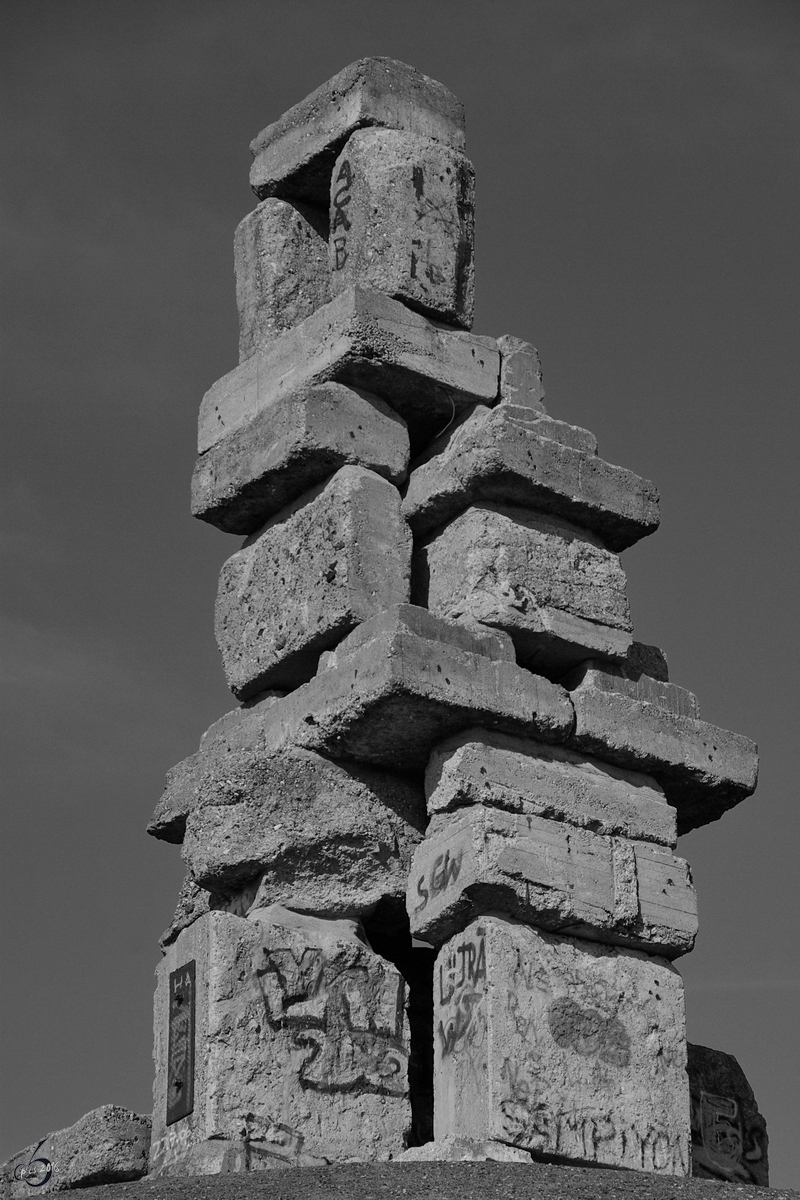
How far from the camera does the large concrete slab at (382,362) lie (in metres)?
10.0

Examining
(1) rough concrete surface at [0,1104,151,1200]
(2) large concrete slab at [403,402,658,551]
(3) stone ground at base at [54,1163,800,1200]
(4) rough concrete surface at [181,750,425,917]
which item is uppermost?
(2) large concrete slab at [403,402,658,551]

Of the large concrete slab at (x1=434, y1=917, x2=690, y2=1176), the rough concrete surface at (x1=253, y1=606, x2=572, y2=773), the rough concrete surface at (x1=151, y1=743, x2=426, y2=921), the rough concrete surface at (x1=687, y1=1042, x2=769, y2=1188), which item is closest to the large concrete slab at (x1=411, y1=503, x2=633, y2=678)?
the rough concrete surface at (x1=253, y1=606, x2=572, y2=773)

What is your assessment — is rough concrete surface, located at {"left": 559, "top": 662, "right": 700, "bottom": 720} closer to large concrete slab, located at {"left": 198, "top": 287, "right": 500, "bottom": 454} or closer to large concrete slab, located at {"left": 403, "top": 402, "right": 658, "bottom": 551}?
large concrete slab, located at {"left": 403, "top": 402, "right": 658, "bottom": 551}

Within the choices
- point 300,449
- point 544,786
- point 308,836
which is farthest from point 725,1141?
point 300,449

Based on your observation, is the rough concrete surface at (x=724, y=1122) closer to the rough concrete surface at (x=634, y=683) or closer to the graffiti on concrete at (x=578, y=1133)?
the graffiti on concrete at (x=578, y=1133)

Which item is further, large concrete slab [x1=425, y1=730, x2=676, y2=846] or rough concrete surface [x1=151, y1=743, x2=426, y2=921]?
rough concrete surface [x1=151, y1=743, x2=426, y2=921]

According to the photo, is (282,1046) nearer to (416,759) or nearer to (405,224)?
(416,759)

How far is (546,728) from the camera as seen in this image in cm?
934

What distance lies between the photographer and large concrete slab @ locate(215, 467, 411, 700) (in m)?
9.59

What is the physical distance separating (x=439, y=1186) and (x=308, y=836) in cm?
208

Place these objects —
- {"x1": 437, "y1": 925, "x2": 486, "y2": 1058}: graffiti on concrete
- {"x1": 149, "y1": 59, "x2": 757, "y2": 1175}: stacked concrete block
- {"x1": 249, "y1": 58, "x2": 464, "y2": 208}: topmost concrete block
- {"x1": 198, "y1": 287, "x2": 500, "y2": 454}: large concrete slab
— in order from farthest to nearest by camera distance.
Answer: {"x1": 249, "y1": 58, "x2": 464, "y2": 208}: topmost concrete block
{"x1": 198, "y1": 287, "x2": 500, "y2": 454}: large concrete slab
{"x1": 149, "y1": 59, "x2": 757, "y2": 1175}: stacked concrete block
{"x1": 437, "y1": 925, "x2": 486, "y2": 1058}: graffiti on concrete

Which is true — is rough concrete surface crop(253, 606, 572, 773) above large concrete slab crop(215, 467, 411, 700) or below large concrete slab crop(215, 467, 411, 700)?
below

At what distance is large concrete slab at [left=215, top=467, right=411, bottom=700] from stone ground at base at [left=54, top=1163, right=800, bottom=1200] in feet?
8.47

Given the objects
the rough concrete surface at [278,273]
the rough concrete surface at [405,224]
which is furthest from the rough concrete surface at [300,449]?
the rough concrete surface at [278,273]
